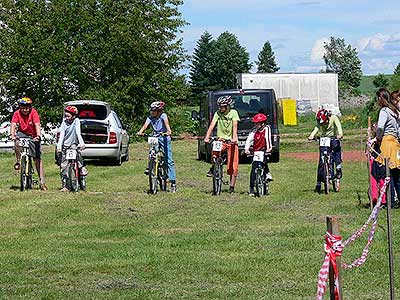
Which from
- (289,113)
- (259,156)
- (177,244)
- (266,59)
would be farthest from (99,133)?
(266,59)

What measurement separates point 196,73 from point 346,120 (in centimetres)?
6401

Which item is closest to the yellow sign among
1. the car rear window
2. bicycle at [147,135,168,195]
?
the car rear window

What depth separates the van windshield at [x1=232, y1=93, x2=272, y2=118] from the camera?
2845cm

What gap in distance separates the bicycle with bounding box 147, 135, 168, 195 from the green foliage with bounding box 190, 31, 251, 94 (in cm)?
9867

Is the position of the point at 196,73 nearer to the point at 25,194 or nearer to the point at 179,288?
the point at 25,194

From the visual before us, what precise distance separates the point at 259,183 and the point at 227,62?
10487 centimetres

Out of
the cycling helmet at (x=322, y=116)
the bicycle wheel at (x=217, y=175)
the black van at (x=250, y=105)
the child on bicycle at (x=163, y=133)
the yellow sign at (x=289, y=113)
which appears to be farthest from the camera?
the yellow sign at (x=289, y=113)

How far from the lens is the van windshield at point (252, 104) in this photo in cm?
2845

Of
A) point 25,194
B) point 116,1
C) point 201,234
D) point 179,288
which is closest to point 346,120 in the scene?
point 116,1

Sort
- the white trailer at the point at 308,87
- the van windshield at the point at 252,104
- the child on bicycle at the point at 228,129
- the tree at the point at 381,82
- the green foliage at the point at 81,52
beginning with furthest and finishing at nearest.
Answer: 1. the white trailer at the point at 308,87
2. the tree at the point at 381,82
3. the green foliage at the point at 81,52
4. the van windshield at the point at 252,104
5. the child on bicycle at the point at 228,129

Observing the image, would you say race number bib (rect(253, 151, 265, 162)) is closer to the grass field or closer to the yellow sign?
the grass field

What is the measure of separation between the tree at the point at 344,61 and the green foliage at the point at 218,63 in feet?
35.5

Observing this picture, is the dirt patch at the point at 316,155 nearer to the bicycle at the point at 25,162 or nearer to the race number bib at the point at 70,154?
the race number bib at the point at 70,154

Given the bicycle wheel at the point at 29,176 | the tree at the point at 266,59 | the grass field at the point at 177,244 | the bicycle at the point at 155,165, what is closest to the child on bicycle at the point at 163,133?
the bicycle at the point at 155,165
